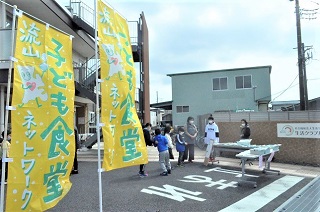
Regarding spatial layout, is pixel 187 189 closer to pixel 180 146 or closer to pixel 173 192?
pixel 173 192

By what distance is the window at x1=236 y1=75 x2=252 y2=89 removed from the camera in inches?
980

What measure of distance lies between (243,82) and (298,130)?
49.6 feet

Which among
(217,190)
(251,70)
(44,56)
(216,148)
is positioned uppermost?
(251,70)

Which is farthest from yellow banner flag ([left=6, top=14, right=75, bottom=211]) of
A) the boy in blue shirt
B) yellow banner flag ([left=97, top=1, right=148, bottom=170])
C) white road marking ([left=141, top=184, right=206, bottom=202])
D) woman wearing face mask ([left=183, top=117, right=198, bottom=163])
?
woman wearing face mask ([left=183, top=117, right=198, bottom=163])

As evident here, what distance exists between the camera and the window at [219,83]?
2550 cm

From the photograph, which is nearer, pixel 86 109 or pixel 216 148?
pixel 216 148

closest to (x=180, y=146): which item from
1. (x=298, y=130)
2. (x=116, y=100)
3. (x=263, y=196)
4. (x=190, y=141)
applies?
(x=190, y=141)

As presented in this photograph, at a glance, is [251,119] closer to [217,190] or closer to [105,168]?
[217,190]

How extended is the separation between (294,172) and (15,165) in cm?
806

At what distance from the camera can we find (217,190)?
262 inches

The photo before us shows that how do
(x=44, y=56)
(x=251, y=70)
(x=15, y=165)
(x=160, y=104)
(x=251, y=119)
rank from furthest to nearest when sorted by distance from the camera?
(x=160, y=104)
(x=251, y=70)
(x=251, y=119)
(x=44, y=56)
(x=15, y=165)

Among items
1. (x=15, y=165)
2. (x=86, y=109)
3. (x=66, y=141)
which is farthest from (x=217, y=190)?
(x=86, y=109)

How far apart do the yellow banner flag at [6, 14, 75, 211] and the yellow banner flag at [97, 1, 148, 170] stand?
56 centimetres

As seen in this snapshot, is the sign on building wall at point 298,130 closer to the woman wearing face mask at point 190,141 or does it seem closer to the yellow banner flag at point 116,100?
the woman wearing face mask at point 190,141
